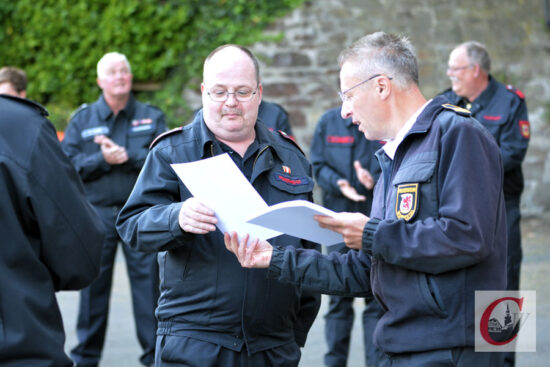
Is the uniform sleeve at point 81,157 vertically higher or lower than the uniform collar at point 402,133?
lower

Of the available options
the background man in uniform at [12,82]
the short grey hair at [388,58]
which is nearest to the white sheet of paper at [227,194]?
the short grey hair at [388,58]

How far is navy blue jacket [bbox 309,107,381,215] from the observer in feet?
20.4

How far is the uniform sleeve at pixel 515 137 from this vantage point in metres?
5.82

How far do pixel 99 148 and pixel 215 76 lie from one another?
3.35 metres

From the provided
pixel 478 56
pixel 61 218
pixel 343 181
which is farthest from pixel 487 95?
pixel 61 218

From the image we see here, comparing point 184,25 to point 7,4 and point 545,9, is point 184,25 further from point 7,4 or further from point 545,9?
point 545,9

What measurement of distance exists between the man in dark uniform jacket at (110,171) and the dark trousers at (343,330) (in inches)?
56.1

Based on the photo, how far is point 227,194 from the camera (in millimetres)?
2857

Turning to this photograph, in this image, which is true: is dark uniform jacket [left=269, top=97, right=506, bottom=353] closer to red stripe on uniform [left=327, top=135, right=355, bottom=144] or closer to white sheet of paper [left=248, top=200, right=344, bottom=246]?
white sheet of paper [left=248, top=200, right=344, bottom=246]

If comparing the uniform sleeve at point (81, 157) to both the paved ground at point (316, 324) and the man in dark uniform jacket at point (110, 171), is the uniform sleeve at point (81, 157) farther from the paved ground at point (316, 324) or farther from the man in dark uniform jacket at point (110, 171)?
Result: the paved ground at point (316, 324)

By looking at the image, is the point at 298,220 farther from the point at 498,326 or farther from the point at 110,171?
the point at 110,171

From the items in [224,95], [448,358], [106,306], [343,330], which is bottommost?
[343,330]

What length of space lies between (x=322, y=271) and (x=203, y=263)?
0.53 metres

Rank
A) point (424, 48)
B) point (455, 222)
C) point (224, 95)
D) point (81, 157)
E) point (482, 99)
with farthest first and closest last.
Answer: point (424, 48)
point (81, 157)
point (482, 99)
point (224, 95)
point (455, 222)
